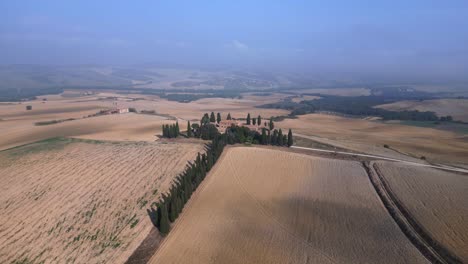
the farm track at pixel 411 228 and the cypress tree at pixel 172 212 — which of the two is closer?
the farm track at pixel 411 228

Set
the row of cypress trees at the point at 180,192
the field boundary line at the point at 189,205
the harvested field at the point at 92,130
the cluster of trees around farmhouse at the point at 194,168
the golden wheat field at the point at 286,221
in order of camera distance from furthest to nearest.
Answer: the harvested field at the point at 92,130
the cluster of trees around farmhouse at the point at 194,168
the row of cypress trees at the point at 180,192
the field boundary line at the point at 189,205
the golden wheat field at the point at 286,221

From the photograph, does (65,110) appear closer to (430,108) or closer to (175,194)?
(175,194)

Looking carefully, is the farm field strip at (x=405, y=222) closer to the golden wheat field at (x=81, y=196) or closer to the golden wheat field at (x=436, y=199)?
the golden wheat field at (x=436, y=199)

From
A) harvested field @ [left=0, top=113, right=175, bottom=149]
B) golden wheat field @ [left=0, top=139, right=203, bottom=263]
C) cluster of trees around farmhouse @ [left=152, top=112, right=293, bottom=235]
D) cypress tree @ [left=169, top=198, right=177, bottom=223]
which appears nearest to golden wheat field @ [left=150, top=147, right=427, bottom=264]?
cypress tree @ [left=169, top=198, right=177, bottom=223]

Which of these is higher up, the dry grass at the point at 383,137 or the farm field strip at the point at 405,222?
the farm field strip at the point at 405,222

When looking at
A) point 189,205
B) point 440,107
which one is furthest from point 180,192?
point 440,107

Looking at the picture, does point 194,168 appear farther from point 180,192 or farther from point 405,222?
point 405,222

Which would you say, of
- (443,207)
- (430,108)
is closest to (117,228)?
(443,207)

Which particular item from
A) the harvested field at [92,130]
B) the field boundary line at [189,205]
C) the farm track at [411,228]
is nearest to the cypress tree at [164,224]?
the field boundary line at [189,205]
